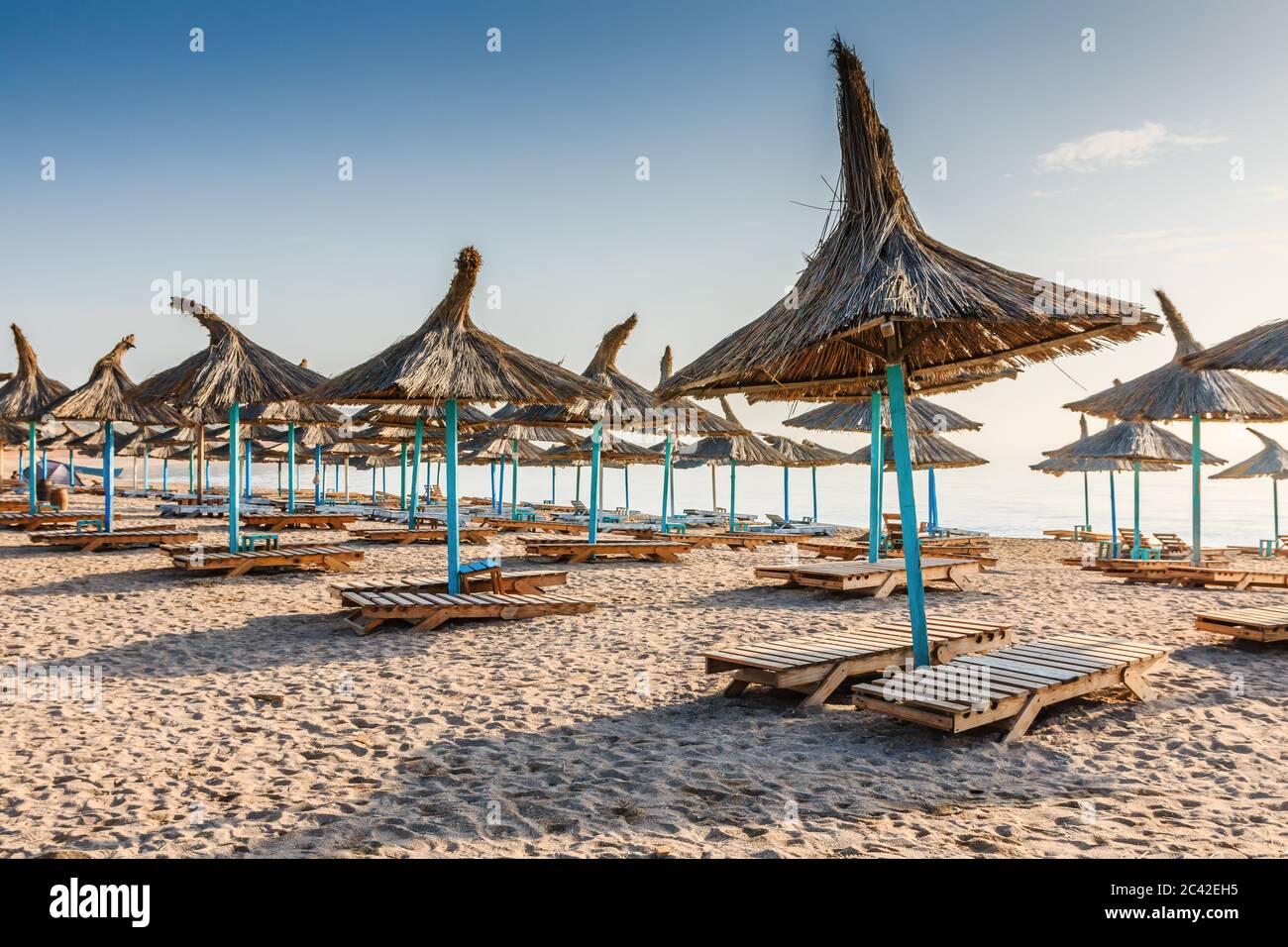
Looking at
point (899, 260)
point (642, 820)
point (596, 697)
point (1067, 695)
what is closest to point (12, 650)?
point (596, 697)

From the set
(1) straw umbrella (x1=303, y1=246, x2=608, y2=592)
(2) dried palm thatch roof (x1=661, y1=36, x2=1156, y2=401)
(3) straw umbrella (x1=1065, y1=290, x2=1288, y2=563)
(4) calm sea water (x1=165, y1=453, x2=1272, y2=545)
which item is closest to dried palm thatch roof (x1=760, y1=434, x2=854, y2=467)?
(3) straw umbrella (x1=1065, y1=290, x2=1288, y2=563)

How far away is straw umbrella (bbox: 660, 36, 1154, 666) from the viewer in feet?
14.6

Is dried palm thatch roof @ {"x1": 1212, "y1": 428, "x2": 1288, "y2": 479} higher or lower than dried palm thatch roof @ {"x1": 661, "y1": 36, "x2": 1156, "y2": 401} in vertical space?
lower

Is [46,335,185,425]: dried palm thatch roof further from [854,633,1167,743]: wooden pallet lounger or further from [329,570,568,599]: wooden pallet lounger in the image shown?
[854,633,1167,743]: wooden pallet lounger

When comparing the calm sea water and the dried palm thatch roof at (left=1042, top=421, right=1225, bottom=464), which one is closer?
the dried palm thatch roof at (left=1042, top=421, right=1225, bottom=464)

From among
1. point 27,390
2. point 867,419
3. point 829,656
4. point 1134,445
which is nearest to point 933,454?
point 867,419

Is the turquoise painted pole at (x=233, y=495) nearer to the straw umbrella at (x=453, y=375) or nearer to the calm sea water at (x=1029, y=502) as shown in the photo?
the straw umbrella at (x=453, y=375)

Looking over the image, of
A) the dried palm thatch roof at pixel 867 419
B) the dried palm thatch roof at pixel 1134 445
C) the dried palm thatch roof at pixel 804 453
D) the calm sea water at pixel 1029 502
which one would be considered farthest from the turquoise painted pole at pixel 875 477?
the calm sea water at pixel 1029 502

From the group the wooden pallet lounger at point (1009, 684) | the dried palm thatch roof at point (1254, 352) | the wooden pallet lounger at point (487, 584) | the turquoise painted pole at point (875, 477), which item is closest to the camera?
the wooden pallet lounger at point (1009, 684)

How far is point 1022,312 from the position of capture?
14.6 feet

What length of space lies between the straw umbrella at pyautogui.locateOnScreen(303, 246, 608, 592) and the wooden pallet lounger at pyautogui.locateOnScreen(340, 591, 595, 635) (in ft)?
1.82

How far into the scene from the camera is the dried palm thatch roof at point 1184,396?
10430mm

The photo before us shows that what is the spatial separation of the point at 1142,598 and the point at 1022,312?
6415 millimetres

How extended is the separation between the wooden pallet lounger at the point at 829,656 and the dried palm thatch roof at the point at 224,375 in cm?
738
